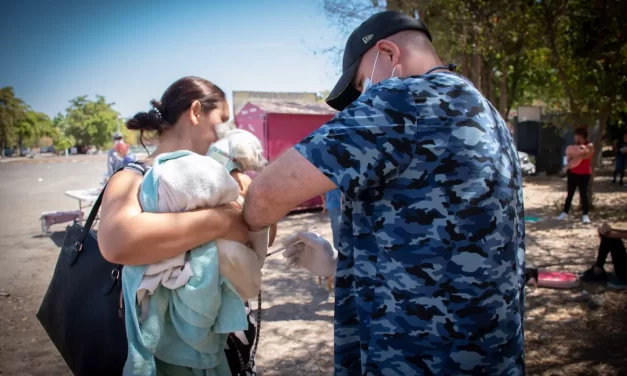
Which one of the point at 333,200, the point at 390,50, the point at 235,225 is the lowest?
the point at 333,200

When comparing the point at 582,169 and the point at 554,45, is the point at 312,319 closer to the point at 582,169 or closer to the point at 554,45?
the point at 582,169

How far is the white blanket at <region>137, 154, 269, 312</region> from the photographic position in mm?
1470

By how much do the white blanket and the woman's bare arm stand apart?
41 millimetres

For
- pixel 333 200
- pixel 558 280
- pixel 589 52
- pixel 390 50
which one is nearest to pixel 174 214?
pixel 390 50

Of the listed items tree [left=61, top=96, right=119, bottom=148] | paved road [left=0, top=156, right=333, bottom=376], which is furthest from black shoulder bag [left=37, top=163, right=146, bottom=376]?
tree [left=61, top=96, right=119, bottom=148]

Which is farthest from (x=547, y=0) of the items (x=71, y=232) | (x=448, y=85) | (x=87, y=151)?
(x=87, y=151)

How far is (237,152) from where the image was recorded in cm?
264

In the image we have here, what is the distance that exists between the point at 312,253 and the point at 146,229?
0.78 metres

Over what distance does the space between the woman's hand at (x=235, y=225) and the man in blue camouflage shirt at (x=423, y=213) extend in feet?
0.62

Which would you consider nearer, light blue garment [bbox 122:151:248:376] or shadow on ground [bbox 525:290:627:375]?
light blue garment [bbox 122:151:248:376]

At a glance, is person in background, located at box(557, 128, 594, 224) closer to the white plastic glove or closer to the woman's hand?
the white plastic glove

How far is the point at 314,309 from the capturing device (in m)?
4.84

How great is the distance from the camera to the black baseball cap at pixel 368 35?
1.46 meters

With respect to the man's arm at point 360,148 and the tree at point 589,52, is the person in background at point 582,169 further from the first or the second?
the man's arm at point 360,148
